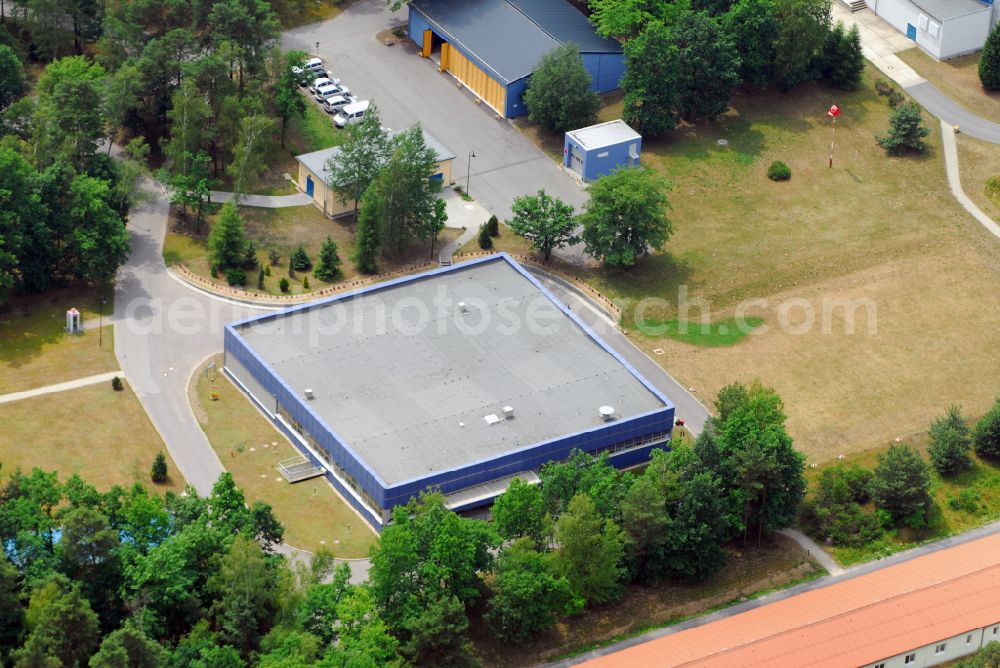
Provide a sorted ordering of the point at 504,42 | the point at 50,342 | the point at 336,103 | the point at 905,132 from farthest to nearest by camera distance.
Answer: the point at 504,42 → the point at 336,103 → the point at 905,132 → the point at 50,342

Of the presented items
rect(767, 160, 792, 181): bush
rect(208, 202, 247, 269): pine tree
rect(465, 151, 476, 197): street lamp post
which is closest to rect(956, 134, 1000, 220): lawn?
rect(767, 160, 792, 181): bush

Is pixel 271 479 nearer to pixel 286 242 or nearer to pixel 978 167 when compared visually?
pixel 286 242

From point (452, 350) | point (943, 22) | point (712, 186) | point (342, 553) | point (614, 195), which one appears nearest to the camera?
point (342, 553)

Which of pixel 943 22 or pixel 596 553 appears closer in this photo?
pixel 596 553

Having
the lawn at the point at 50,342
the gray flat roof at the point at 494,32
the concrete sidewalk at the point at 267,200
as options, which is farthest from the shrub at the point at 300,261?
the gray flat roof at the point at 494,32

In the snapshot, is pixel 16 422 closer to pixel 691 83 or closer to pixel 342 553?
pixel 342 553

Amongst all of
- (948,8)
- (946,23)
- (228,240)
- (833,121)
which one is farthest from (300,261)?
(948,8)

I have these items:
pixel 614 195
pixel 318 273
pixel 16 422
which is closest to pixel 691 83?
pixel 614 195
